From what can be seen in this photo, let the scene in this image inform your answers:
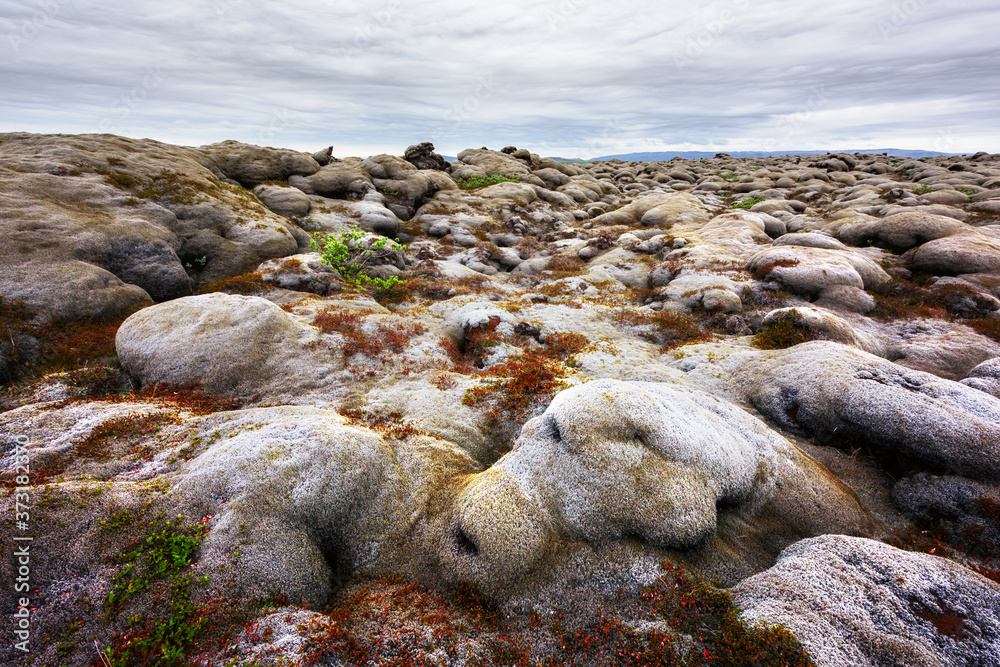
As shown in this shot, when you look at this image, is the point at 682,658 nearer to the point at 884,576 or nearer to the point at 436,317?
the point at 884,576

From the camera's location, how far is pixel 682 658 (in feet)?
28.5

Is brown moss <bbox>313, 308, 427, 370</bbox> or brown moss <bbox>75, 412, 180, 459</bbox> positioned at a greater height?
brown moss <bbox>313, 308, 427, 370</bbox>

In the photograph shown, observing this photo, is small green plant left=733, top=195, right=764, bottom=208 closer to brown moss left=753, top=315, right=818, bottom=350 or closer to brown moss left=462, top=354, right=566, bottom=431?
brown moss left=753, top=315, right=818, bottom=350

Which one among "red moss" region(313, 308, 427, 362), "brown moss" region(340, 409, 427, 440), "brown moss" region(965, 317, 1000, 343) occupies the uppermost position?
"brown moss" region(965, 317, 1000, 343)

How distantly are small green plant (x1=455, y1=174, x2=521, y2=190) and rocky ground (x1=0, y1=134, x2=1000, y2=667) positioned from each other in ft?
156

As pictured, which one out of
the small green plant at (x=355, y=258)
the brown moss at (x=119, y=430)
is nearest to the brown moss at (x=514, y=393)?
the brown moss at (x=119, y=430)

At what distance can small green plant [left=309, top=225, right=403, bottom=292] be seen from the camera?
105 ft

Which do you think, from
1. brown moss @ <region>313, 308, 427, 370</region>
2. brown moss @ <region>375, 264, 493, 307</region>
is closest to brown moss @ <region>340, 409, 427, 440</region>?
brown moss @ <region>313, 308, 427, 370</region>

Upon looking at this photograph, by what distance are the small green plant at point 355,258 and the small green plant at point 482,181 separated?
43204 millimetres

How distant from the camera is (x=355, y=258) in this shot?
36.0 m

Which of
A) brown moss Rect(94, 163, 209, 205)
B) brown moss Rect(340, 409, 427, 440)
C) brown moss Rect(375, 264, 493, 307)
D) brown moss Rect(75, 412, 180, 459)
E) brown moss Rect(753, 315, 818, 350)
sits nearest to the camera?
brown moss Rect(75, 412, 180, 459)

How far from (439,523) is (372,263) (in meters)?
30.5

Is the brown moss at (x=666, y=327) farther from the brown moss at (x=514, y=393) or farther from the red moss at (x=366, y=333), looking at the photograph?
the red moss at (x=366, y=333)

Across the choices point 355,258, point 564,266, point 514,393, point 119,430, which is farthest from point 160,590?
point 564,266
